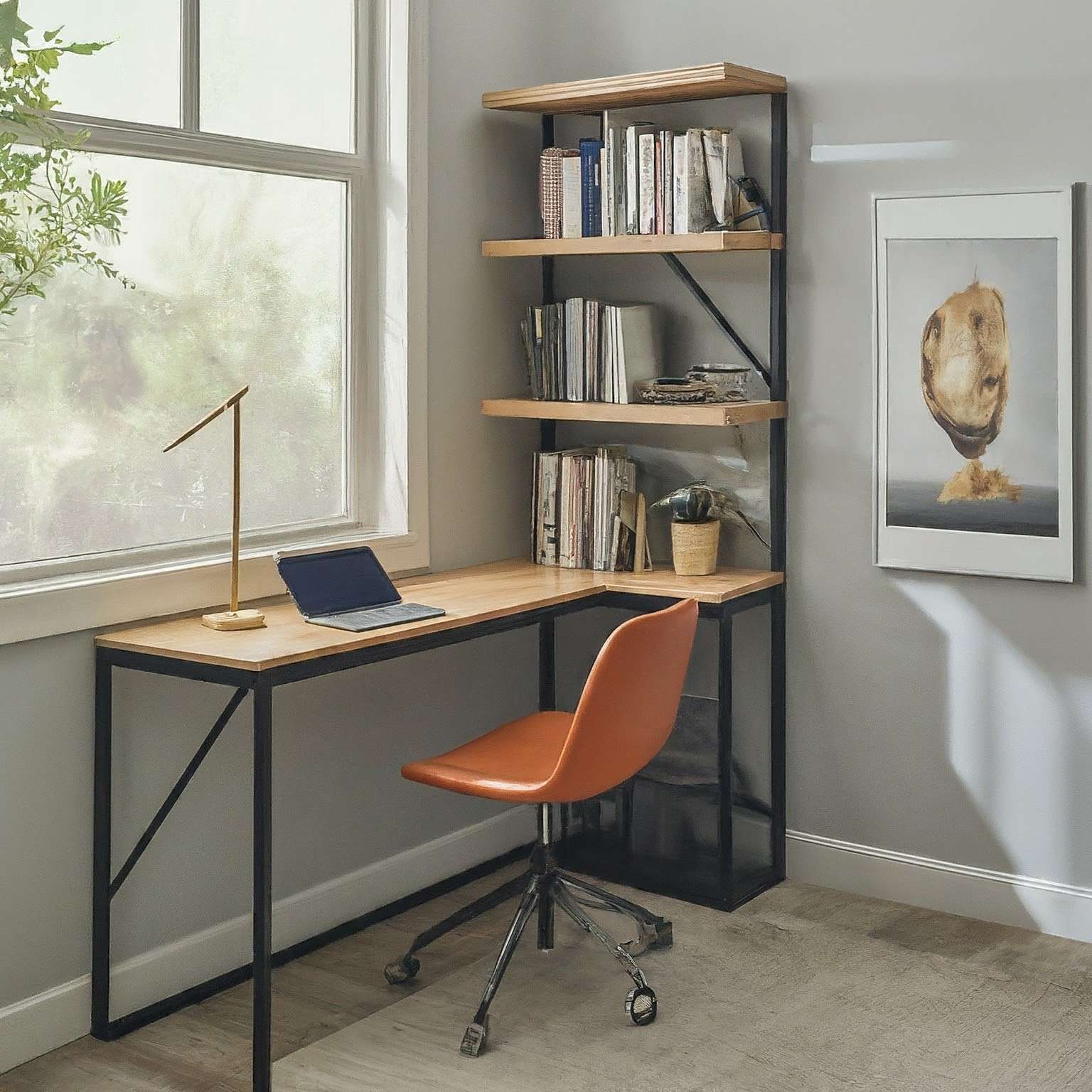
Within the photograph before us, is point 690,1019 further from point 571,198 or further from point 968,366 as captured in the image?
point 571,198

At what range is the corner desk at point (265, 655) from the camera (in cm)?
265

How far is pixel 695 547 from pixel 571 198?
3.19 feet

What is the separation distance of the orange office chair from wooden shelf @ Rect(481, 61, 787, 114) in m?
1.31

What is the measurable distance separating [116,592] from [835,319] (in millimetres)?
1899

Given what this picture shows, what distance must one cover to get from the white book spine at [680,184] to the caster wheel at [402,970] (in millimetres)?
1849

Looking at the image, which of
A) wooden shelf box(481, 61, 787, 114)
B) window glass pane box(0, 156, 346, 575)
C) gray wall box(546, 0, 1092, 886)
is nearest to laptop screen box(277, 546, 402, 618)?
window glass pane box(0, 156, 346, 575)

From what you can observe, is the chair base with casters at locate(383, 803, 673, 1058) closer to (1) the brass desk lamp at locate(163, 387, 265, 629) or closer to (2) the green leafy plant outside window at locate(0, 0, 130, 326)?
(1) the brass desk lamp at locate(163, 387, 265, 629)

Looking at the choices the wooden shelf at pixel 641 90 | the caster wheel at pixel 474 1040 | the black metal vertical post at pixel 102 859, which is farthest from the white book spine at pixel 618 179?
the caster wheel at pixel 474 1040

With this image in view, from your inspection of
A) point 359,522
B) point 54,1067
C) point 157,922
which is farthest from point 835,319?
point 54,1067

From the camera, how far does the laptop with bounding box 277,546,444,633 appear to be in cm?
300

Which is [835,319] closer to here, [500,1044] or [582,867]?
[582,867]

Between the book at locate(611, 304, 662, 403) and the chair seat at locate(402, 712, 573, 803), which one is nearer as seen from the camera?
the chair seat at locate(402, 712, 573, 803)

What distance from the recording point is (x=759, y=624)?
12.6ft

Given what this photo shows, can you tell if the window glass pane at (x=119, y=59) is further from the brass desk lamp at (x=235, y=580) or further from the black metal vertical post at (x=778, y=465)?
the black metal vertical post at (x=778, y=465)
